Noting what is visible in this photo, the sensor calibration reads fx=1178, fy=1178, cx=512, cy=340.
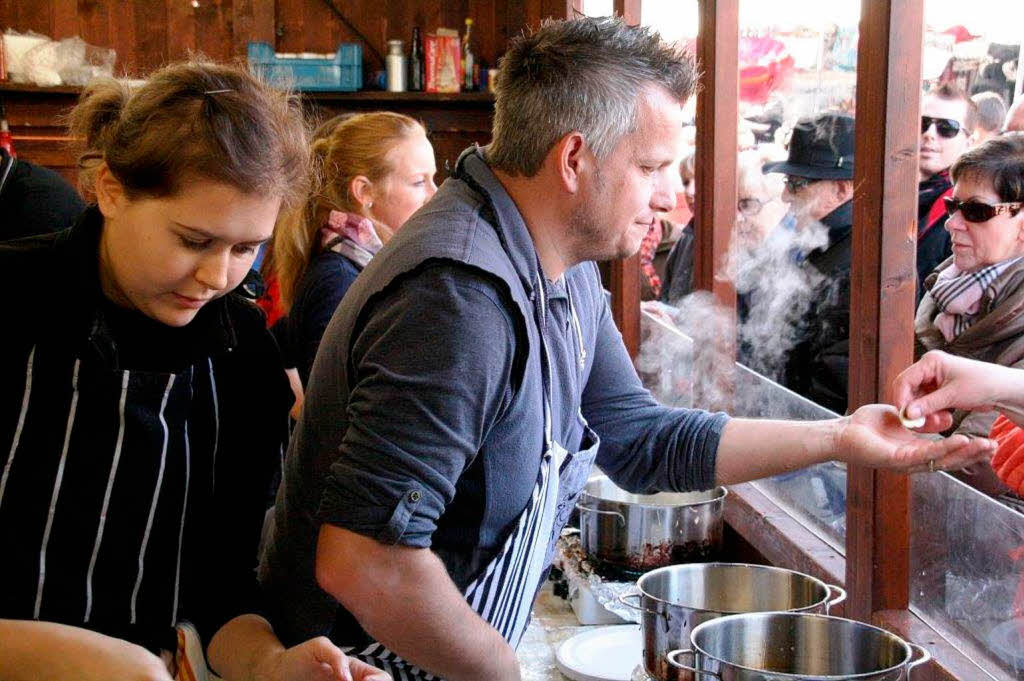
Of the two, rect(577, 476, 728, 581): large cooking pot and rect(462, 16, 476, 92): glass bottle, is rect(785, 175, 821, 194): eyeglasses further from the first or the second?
rect(462, 16, 476, 92): glass bottle

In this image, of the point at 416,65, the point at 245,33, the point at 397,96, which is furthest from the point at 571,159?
the point at 245,33

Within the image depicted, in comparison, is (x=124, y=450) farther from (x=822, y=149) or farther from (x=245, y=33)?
(x=245, y=33)

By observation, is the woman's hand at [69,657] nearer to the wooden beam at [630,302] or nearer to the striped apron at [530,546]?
the striped apron at [530,546]

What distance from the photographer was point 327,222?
119 inches

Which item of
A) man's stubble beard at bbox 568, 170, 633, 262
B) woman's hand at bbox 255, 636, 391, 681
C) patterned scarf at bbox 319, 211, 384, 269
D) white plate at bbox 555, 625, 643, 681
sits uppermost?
man's stubble beard at bbox 568, 170, 633, 262

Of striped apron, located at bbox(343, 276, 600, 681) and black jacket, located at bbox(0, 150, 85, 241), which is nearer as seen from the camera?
striped apron, located at bbox(343, 276, 600, 681)

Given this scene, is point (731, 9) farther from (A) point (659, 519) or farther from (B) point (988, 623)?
(B) point (988, 623)

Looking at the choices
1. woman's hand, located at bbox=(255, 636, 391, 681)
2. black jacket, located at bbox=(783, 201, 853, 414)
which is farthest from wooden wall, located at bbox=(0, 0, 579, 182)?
woman's hand, located at bbox=(255, 636, 391, 681)

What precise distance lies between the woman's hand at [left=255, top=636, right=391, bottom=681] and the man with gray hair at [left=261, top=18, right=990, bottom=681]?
5.2 inches

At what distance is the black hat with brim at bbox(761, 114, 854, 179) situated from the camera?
3.35 meters

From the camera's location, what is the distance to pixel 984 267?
7.70 feet

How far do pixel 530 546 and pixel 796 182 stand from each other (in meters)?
2.04

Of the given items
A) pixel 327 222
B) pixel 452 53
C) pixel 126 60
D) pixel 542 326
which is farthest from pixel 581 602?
pixel 126 60

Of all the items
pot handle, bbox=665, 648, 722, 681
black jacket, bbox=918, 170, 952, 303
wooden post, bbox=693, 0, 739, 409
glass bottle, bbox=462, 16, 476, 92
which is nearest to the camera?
pot handle, bbox=665, 648, 722, 681
